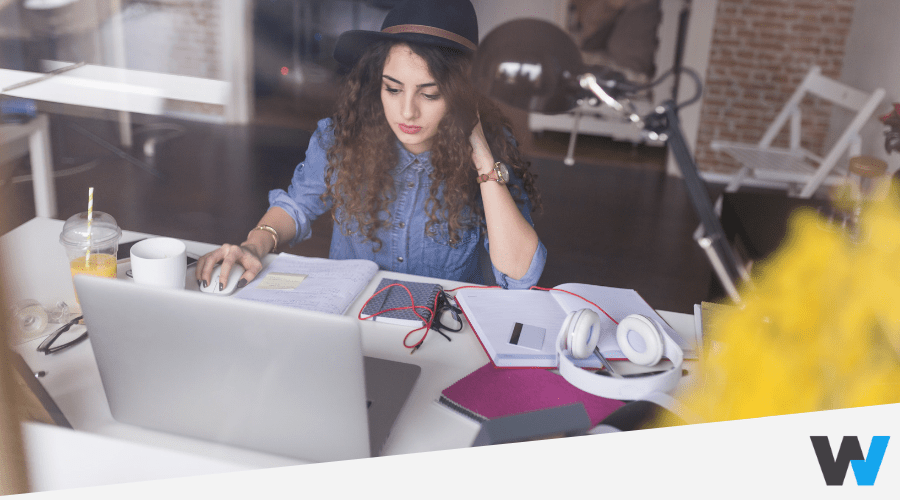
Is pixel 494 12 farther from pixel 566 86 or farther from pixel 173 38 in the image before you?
pixel 173 38

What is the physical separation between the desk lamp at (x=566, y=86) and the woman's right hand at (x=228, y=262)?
499 millimetres

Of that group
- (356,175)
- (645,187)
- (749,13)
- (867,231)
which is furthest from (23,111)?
(749,13)

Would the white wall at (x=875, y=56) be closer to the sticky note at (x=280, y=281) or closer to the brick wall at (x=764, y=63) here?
the brick wall at (x=764, y=63)

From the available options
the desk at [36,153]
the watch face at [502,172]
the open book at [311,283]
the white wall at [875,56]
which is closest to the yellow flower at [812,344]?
the watch face at [502,172]

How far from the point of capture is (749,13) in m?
3.50

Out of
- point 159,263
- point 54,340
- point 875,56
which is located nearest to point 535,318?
point 159,263

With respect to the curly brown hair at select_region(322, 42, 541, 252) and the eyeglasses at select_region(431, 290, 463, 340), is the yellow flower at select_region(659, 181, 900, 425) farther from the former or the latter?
the curly brown hair at select_region(322, 42, 541, 252)

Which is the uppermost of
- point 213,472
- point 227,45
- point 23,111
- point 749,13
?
point 749,13

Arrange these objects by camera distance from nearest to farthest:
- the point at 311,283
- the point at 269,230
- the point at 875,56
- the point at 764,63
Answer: the point at 311,283 < the point at 269,230 < the point at 875,56 < the point at 764,63

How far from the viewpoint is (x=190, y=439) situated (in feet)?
2.59

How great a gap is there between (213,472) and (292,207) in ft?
2.27

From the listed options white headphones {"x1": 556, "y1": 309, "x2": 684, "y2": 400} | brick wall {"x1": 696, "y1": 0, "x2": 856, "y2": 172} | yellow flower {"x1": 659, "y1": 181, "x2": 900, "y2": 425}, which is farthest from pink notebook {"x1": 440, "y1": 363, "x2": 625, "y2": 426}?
brick wall {"x1": 696, "y1": 0, "x2": 856, "y2": 172}

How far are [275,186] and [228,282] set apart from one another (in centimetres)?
42

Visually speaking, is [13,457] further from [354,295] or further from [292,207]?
[292,207]
